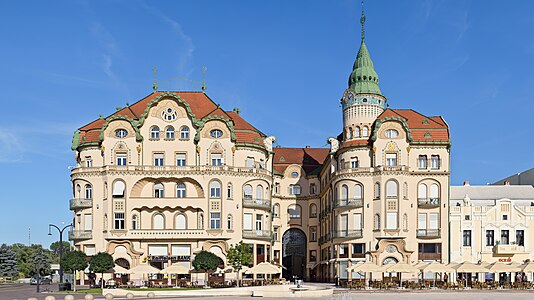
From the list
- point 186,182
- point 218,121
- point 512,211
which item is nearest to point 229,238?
point 186,182

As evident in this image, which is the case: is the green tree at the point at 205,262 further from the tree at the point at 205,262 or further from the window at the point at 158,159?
the window at the point at 158,159

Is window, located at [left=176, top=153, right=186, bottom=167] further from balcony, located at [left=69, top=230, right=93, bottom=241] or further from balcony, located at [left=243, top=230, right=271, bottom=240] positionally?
balcony, located at [left=69, top=230, right=93, bottom=241]

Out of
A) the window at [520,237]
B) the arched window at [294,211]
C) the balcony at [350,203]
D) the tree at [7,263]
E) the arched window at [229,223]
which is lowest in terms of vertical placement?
the tree at [7,263]

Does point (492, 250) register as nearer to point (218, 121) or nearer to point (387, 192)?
point (387, 192)

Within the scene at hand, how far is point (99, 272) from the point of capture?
249 ft

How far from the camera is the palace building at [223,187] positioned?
82.1 m

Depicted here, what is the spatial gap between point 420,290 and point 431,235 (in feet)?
57.0

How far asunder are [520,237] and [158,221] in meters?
40.6

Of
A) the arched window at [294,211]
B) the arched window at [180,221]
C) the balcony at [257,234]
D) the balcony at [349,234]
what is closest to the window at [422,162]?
the balcony at [349,234]

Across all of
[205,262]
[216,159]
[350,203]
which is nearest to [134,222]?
[205,262]

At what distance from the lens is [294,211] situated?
10162 centimetres

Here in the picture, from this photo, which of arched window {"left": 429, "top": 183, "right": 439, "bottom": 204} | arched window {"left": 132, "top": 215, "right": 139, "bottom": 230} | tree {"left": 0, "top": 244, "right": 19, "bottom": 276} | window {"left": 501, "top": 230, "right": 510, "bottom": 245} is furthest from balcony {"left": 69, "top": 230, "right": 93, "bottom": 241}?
tree {"left": 0, "top": 244, "right": 19, "bottom": 276}

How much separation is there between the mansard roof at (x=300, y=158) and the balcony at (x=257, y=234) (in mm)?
16719

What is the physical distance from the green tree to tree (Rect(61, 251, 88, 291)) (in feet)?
39.1
